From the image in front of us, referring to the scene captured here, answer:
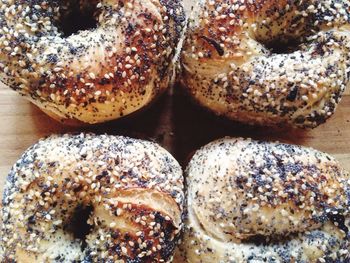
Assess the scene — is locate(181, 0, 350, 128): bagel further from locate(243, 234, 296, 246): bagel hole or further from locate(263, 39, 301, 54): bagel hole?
locate(243, 234, 296, 246): bagel hole

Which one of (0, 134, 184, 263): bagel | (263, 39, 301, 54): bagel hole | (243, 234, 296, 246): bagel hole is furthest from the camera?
(263, 39, 301, 54): bagel hole

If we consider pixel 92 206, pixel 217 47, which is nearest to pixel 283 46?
pixel 217 47

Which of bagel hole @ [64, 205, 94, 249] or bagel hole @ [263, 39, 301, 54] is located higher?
bagel hole @ [263, 39, 301, 54]

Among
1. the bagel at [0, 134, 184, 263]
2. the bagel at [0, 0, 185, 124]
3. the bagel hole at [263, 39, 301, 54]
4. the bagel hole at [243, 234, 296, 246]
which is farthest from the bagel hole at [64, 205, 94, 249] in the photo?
the bagel hole at [263, 39, 301, 54]

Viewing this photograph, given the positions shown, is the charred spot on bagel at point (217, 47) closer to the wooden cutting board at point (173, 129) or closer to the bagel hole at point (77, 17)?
the wooden cutting board at point (173, 129)

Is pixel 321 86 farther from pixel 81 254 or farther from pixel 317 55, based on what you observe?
pixel 81 254

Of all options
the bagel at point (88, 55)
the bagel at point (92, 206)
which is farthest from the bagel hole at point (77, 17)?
the bagel at point (92, 206)

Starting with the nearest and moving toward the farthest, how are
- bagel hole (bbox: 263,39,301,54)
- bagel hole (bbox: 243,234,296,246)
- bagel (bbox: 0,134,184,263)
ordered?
bagel (bbox: 0,134,184,263) → bagel hole (bbox: 243,234,296,246) → bagel hole (bbox: 263,39,301,54)
